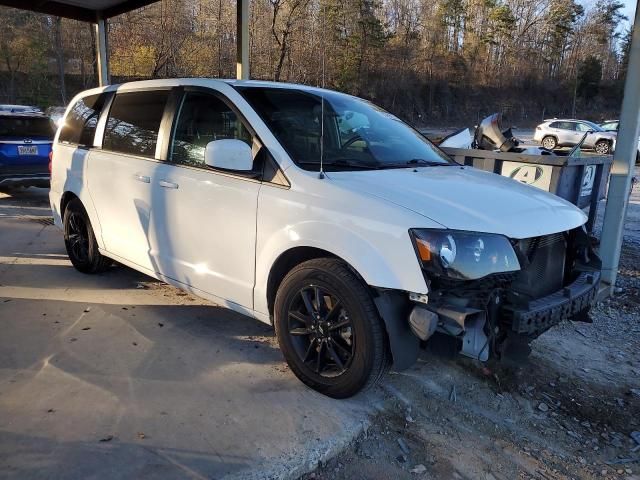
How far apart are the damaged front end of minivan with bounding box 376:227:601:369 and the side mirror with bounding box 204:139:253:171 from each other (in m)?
1.16

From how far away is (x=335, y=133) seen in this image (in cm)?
360

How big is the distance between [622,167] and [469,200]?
289 cm

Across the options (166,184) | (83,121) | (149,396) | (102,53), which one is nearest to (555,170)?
(166,184)

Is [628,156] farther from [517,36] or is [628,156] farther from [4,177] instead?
[517,36]

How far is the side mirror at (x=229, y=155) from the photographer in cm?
309

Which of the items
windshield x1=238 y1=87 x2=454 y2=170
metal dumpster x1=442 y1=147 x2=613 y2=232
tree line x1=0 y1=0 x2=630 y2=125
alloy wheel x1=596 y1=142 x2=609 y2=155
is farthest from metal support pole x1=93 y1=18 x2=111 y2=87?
alloy wheel x1=596 y1=142 x2=609 y2=155

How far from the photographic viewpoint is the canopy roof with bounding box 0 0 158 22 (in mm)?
9039

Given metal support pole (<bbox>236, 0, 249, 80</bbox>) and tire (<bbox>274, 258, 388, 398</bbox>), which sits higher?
metal support pole (<bbox>236, 0, 249, 80</bbox>)

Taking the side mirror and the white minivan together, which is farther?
the side mirror

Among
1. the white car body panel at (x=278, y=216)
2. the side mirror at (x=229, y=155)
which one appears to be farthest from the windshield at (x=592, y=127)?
the side mirror at (x=229, y=155)

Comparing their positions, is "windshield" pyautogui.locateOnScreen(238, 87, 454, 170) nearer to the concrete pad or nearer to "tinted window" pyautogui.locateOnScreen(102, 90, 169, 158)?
"tinted window" pyautogui.locateOnScreen(102, 90, 169, 158)

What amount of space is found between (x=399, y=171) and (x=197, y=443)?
6.42 feet

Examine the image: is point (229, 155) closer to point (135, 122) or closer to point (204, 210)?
point (204, 210)

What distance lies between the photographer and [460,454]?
2.73 metres
